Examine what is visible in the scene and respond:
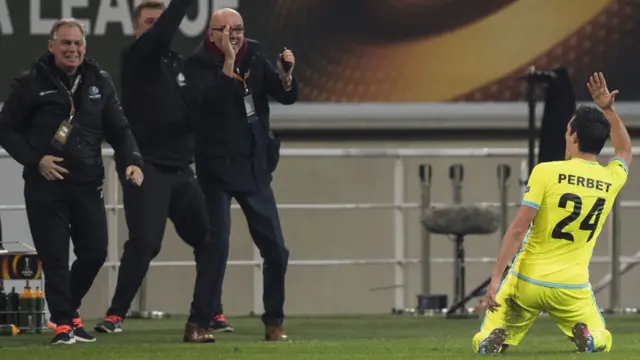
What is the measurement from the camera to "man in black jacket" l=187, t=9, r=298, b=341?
9477 mm

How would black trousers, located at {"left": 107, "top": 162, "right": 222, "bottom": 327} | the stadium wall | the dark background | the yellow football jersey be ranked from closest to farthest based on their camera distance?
the yellow football jersey < black trousers, located at {"left": 107, "top": 162, "right": 222, "bottom": 327} < the dark background < the stadium wall

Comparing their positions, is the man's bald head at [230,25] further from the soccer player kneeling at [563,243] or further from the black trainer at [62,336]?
the soccer player kneeling at [563,243]

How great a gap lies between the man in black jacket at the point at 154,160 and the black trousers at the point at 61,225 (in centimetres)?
66

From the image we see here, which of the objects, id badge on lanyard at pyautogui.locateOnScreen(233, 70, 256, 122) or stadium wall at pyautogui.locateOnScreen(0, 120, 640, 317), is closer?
id badge on lanyard at pyautogui.locateOnScreen(233, 70, 256, 122)

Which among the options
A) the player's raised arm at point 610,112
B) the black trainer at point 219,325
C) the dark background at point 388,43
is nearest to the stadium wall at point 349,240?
the dark background at point 388,43

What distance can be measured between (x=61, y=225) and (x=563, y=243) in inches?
107

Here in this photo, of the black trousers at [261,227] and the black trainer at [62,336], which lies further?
the black trousers at [261,227]

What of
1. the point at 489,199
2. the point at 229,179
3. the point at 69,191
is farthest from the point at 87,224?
the point at 489,199

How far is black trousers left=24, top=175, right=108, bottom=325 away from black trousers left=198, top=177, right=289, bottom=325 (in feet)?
2.02

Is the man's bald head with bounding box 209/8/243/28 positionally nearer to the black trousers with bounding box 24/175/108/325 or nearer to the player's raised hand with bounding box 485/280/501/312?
the black trousers with bounding box 24/175/108/325

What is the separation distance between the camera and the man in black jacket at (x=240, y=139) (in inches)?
373

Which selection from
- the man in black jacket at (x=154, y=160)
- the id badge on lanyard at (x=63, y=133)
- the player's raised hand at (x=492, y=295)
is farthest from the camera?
the man in black jacket at (x=154, y=160)

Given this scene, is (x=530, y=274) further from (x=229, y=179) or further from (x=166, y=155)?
(x=166, y=155)

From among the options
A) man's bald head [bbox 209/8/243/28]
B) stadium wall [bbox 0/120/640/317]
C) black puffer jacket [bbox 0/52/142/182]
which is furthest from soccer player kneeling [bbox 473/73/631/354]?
stadium wall [bbox 0/120/640/317]
